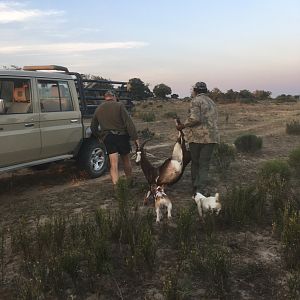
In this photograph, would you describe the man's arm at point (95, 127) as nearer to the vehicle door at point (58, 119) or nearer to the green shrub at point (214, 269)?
the vehicle door at point (58, 119)

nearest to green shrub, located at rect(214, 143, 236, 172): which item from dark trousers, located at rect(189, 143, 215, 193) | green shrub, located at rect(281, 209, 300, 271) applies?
dark trousers, located at rect(189, 143, 215, 193)

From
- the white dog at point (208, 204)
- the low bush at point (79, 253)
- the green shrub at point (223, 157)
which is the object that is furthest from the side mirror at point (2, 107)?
the green shrub at point (223, 157)

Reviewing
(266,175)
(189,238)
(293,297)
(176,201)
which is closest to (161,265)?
(189,238)

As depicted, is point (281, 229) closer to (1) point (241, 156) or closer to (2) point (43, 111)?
(2) point (43, 111)

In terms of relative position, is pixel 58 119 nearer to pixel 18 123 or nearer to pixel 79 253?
pixel 18 123

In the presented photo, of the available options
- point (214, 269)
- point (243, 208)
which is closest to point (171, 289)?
point (214, 269)

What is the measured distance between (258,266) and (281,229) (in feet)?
3.18

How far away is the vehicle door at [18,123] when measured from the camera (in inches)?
279

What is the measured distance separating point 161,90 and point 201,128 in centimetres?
5501

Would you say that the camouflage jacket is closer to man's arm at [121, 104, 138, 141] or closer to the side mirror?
man's arm at [121, 104, 138, 141]

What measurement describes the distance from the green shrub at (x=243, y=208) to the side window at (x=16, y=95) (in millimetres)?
3615

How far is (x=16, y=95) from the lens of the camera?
752cm

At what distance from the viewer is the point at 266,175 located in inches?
317

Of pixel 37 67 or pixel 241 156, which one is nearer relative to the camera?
pixel 37 67
